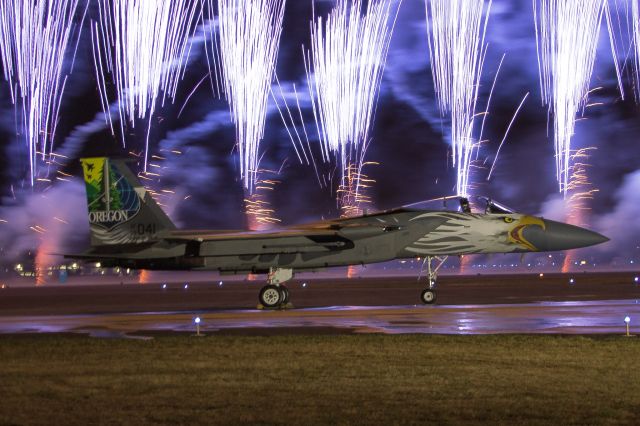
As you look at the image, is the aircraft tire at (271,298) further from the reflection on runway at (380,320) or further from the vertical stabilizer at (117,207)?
the vertical stabilizer at (117,207)

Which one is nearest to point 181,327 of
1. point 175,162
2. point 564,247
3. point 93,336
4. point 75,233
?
point 93,336

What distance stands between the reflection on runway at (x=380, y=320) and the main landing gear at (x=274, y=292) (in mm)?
1031

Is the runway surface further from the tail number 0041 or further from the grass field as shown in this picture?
the grass field

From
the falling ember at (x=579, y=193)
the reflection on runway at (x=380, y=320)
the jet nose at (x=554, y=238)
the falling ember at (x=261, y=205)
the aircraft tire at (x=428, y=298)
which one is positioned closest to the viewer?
the reflection on runway at (x=380, y=320)

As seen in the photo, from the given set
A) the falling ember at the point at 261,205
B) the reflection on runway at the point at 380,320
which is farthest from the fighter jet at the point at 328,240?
the falling ember at the point at 261,205

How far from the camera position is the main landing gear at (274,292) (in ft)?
75.9

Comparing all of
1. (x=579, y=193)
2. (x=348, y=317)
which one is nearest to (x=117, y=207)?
(x=348, y=317)

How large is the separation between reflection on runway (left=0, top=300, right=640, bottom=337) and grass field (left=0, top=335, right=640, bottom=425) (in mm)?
2238

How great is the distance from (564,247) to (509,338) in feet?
33.7

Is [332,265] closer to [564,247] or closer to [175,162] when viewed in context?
[564,247]

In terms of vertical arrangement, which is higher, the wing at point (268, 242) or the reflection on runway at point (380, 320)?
the wing at point (268, 242)

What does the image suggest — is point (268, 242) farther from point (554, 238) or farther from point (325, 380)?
point (325, 380)

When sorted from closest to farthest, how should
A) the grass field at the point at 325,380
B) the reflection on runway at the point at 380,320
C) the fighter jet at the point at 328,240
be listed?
the grass field at the point at 325,380
the reflection on runway at the point at 380,320
the fighter jet at the point at 328,240

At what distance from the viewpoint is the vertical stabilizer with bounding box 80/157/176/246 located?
2377 cm
